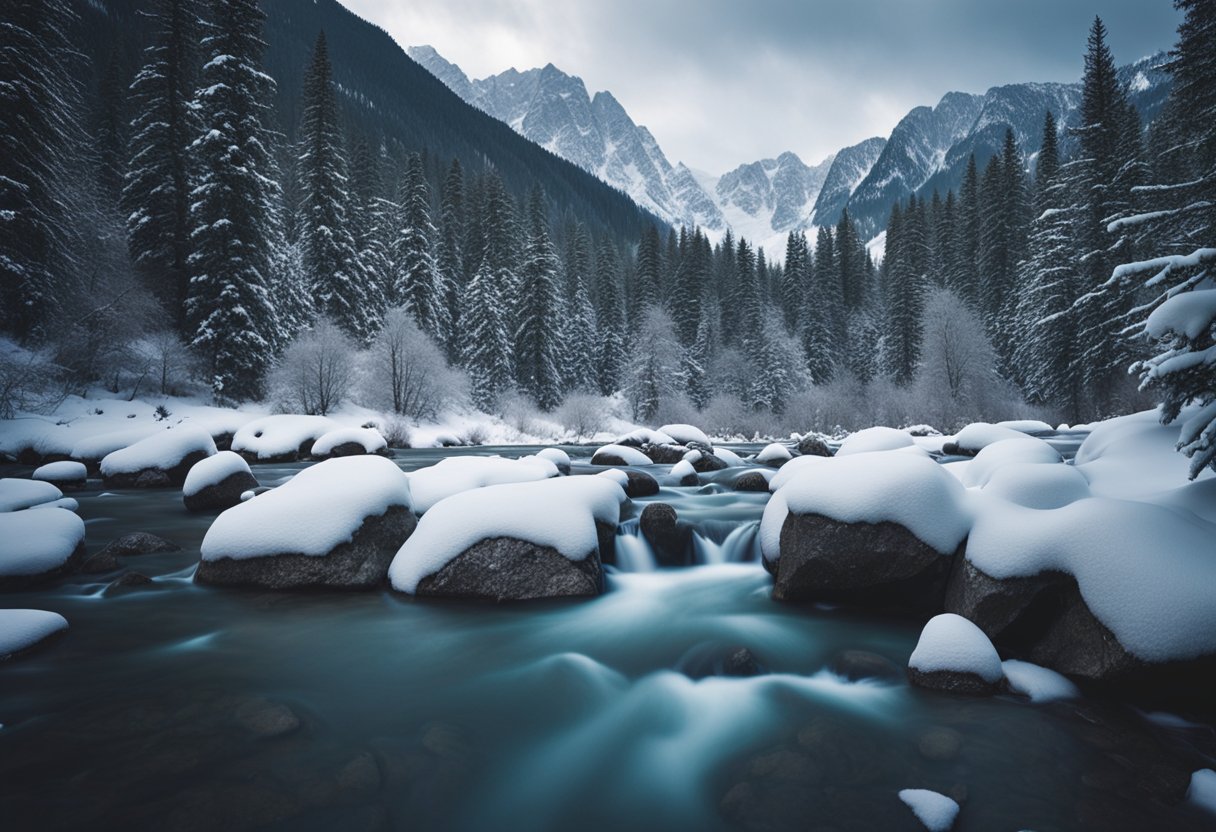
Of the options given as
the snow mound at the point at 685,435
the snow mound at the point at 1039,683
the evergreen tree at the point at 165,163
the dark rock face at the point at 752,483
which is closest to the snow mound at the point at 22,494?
the snow mound at the point at 1039,683

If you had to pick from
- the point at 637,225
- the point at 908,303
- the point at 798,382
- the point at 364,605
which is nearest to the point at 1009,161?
the point at 908,303

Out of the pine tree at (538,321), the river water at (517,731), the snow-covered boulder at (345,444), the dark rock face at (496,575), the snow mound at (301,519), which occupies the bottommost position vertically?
the river water at (517,731)

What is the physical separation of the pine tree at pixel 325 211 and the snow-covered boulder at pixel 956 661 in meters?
31.5

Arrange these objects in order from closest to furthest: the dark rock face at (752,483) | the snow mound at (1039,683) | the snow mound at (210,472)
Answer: the snow mound at (1039,683) < the snow mound at (210,472) < the dark rock face at (752,483)

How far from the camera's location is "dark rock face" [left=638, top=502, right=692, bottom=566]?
7.44m

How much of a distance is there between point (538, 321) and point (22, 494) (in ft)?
107

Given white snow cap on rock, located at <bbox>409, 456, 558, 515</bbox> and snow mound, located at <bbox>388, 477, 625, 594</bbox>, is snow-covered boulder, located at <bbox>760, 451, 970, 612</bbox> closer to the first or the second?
snow mound, located at <bbox>388, 477, 625, 594</bbox>

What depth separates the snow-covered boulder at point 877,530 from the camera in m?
4.74

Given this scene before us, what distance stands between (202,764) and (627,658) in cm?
300

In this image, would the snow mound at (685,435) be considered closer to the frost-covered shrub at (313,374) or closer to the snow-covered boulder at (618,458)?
the snow-covered boulder at (618,458)

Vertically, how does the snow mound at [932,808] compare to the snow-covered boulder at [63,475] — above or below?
below

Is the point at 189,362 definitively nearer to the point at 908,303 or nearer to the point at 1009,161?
the point at 908,303

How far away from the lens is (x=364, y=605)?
Result: 528 centimetres

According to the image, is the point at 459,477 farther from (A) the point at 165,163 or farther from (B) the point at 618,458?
(A) the point at 165,163
